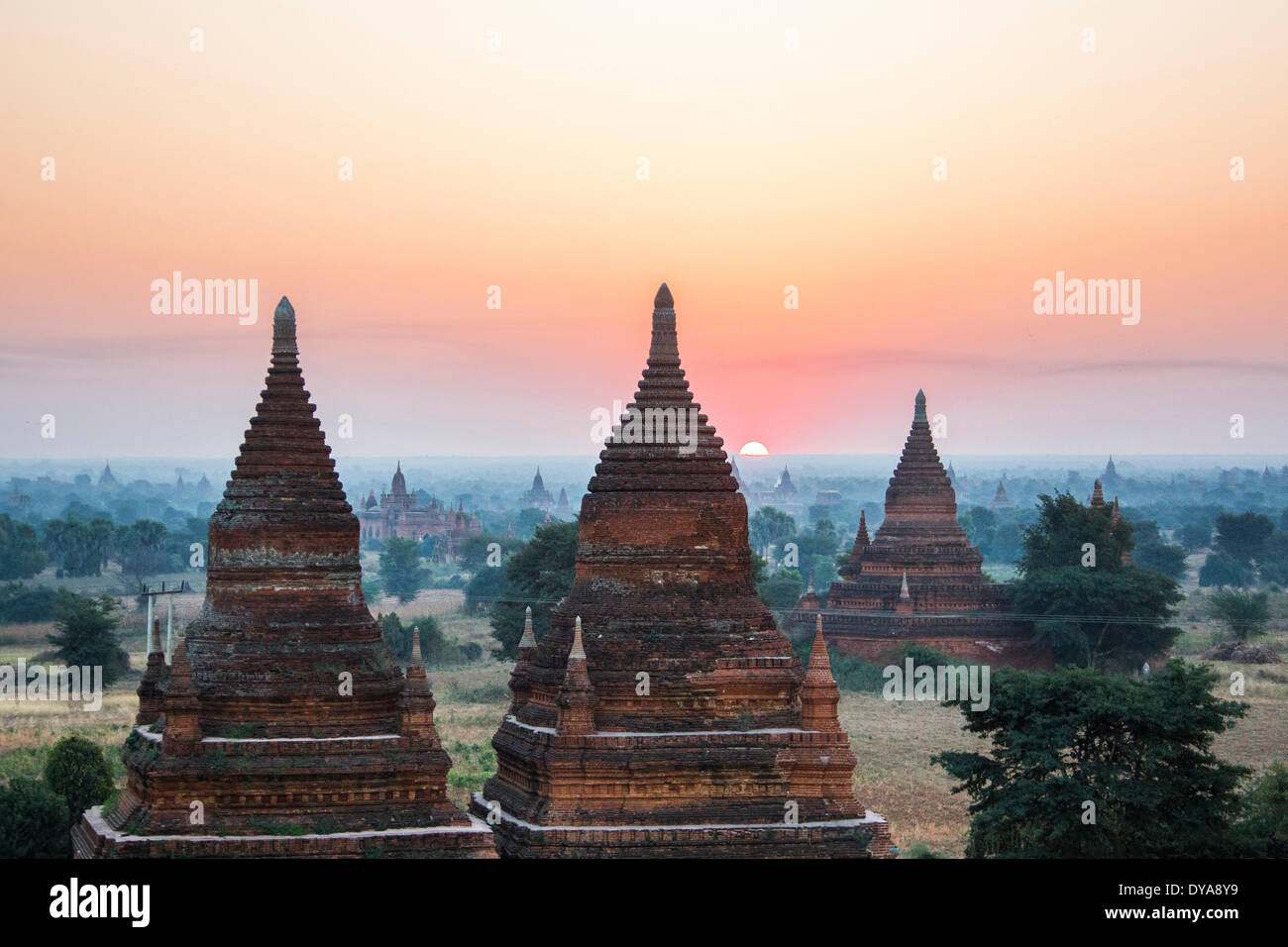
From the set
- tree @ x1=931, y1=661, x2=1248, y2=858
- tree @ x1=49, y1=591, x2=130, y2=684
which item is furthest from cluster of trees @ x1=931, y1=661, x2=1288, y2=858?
tree @ x1=49, y1=591, x2=130, y2=684

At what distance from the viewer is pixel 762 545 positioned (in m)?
147

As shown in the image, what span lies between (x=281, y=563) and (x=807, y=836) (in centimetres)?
717

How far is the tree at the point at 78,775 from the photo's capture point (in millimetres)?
33469

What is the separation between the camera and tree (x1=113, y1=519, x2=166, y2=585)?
114m

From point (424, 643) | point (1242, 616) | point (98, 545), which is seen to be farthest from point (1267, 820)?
point (98, 545)

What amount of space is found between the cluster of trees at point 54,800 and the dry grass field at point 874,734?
363cm

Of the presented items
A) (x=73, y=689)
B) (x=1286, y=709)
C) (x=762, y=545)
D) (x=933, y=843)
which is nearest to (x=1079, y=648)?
(x=1286, y=709)

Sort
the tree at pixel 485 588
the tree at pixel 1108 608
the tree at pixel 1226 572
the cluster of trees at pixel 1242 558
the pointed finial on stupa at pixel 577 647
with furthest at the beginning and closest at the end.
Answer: the cluster of trees at pixel 1242 558 < the tree at pixel 1226 572 < the tree at pixel 485 588 < the tree at pixel 1108 608 < the pointed finial on stupa at pixel 577 647

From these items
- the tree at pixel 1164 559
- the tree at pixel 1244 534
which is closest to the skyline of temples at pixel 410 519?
the tree at pixel 1244 534

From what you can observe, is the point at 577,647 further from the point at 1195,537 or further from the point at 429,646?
the point at 1195,537

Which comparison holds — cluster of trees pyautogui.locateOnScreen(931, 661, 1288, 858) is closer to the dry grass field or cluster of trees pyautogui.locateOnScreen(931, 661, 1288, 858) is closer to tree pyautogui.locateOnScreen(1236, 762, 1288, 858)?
tree pyautogui.locateOnScreen(1236, 762, 1288, 858)

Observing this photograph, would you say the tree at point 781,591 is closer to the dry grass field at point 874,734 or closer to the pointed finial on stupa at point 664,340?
the dry grass field at point 874,734
